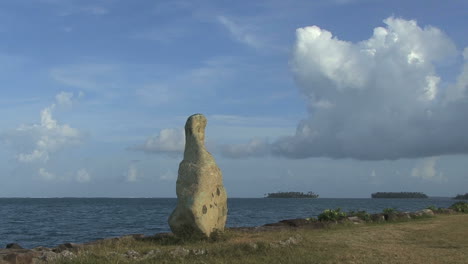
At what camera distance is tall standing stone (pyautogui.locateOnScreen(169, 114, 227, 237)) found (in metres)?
17.6

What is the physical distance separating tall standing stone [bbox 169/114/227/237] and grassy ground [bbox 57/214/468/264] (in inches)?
26.0

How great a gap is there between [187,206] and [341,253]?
5540 mm

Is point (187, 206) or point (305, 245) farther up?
point (187, 206)

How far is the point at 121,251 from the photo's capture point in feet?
48.8

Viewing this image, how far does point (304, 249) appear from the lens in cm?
1562

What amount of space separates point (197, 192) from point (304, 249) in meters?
4.33

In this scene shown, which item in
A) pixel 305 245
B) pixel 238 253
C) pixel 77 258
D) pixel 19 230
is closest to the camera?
pixel 77 258

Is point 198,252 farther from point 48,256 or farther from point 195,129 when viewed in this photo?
point 195,129

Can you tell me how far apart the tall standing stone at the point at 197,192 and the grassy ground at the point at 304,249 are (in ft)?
2.17

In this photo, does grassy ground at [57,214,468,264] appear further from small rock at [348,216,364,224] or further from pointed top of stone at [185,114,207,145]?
small rock at [348,216,364,224]

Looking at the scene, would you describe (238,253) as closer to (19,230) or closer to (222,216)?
(222,216)

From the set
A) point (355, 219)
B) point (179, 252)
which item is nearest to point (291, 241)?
point (179, 252)

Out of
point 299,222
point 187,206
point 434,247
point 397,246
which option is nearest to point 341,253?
point 397,246

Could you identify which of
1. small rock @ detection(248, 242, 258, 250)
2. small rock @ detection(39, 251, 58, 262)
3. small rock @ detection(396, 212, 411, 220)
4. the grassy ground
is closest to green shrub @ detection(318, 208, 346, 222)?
small rock @ detection(396, 212, 411, 220)
